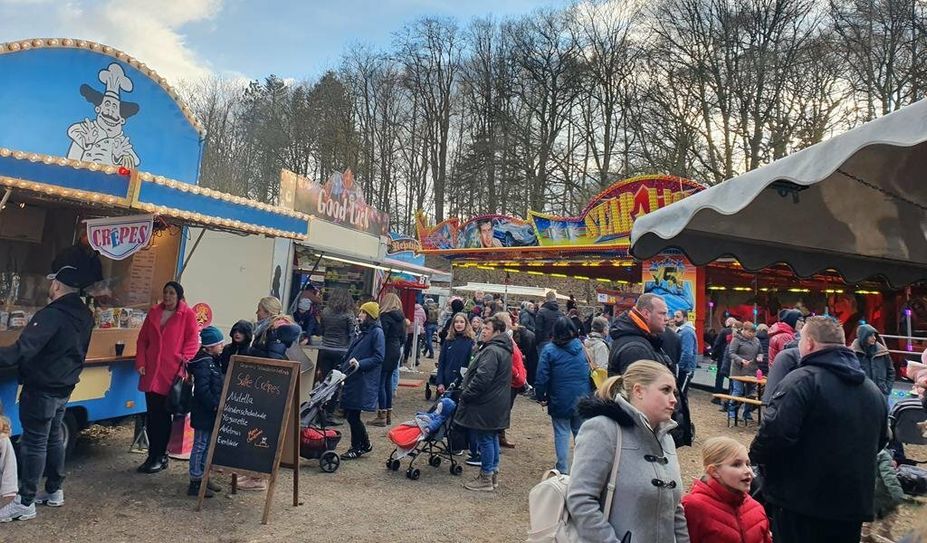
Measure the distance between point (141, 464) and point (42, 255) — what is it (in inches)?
111

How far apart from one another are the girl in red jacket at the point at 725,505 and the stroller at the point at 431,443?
11.5 feet

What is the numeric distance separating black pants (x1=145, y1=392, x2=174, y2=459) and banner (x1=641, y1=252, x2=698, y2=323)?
1063 centimetres

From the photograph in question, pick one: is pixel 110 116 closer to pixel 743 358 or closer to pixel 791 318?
pixel 791 318

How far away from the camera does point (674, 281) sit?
13.6m

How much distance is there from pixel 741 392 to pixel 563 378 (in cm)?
646

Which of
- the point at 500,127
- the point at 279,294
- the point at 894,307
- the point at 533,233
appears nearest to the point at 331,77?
the point at 500,127

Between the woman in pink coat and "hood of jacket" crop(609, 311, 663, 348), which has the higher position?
"hood of jacket" crop(609, 311, 663, 348)

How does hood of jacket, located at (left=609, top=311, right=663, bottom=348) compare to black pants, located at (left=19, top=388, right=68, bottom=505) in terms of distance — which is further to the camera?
black pants, located at (left=19, top=388, right=68, bottom=505)

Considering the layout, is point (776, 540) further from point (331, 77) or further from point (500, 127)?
point (331, 77)


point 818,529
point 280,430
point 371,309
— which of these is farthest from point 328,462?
point 818,529

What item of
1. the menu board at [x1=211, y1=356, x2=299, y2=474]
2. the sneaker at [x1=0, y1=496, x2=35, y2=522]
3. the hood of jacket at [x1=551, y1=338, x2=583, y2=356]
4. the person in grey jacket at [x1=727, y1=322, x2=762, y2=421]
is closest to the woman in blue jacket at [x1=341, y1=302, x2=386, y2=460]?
the menu board at [x1=211, y1=356, x2=299, y2=474]

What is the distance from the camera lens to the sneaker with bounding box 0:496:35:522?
13.0 ft

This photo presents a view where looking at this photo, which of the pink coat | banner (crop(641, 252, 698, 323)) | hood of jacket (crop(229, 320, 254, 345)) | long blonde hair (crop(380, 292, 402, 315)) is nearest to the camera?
hood of jacket (crop(229, 320, 254, 345))

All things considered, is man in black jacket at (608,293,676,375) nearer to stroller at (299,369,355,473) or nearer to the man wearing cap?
stroller at (299,369,355,473)
